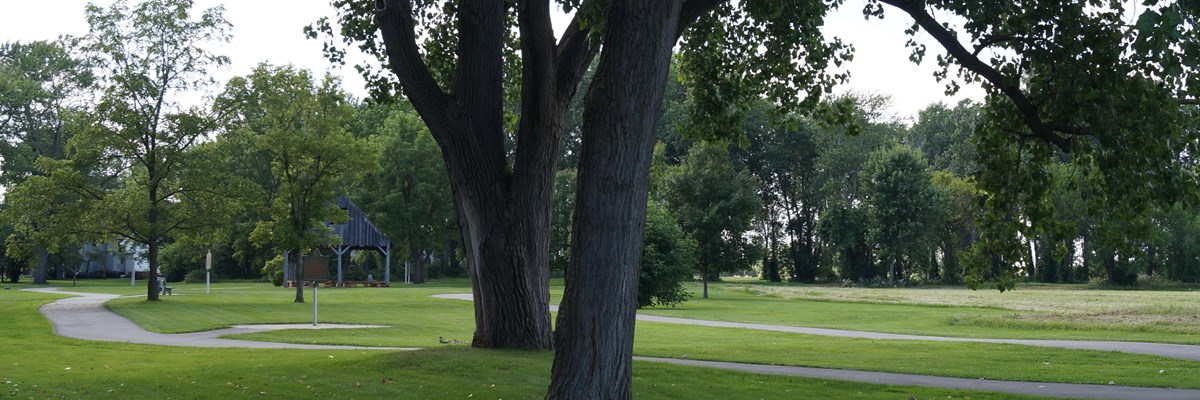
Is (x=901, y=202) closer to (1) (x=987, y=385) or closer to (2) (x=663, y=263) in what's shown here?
(2) (x=663, y=263)

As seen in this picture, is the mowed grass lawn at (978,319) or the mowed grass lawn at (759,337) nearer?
the mowed grass lawn at (759,337)

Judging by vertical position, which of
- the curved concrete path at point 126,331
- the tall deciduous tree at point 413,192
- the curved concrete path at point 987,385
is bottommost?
the curved concrete path at point 987,385

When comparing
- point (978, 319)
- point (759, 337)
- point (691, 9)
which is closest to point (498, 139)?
point (691, 9)

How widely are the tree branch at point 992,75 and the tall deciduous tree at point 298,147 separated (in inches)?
1159

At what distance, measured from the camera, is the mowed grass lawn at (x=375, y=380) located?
458 inches

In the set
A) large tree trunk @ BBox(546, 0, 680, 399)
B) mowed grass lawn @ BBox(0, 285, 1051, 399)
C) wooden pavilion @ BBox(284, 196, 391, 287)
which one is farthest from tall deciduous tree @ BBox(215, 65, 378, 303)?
large tree trunk @ BBox(546, 0, 680, 399)

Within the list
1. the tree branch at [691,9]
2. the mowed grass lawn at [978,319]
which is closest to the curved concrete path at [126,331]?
the tree branch at [691,9]

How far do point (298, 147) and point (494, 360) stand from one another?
26990 mm

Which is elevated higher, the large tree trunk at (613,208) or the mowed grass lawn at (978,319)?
the large tree trunk at (613,208)

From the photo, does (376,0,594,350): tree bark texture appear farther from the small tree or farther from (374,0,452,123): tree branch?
the small tree

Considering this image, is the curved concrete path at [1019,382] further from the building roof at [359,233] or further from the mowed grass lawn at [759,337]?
the building roof at [359,233]

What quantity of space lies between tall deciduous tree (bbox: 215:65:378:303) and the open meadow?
22.3 ft

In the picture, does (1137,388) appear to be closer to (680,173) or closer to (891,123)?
(680,173)

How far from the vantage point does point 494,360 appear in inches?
524
